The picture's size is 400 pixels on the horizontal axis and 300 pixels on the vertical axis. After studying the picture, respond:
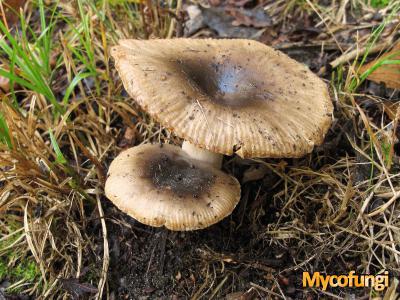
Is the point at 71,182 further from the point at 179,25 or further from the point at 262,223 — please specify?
the point at 179,25

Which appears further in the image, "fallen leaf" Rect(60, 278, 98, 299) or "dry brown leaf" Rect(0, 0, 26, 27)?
"dry brown leaf" Rect(0, 0, 26, 27)

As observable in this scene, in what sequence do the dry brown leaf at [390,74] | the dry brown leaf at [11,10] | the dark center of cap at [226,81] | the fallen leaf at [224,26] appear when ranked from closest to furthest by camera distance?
the dark center of cap at [226,81] < the dry brown leaf at [390,74] < the dry brown leaf at [11,10] < the fallen leaf at [224,26]

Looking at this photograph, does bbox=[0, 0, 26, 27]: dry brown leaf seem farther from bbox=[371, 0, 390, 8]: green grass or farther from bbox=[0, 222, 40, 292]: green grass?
bbox=[371, 0, 390, 8]: green grass

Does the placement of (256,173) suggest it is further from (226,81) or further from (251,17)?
(251,17)

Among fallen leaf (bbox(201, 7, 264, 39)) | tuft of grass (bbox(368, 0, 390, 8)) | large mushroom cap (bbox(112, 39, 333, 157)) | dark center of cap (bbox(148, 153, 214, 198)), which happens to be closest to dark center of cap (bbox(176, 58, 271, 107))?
large mushroom cap (bbox(112, 39, 333, 157))

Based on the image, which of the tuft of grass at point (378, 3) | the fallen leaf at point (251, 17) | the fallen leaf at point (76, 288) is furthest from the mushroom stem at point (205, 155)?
the tuft of grass at point (378, 3)

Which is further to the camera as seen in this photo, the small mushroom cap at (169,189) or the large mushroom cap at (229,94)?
the small mushroom cap at (169,189)

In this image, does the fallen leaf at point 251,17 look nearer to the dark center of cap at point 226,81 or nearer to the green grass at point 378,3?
the green grass at point 378,3

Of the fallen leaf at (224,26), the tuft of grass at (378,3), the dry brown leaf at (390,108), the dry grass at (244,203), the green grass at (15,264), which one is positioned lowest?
the green grass at (15,264)
